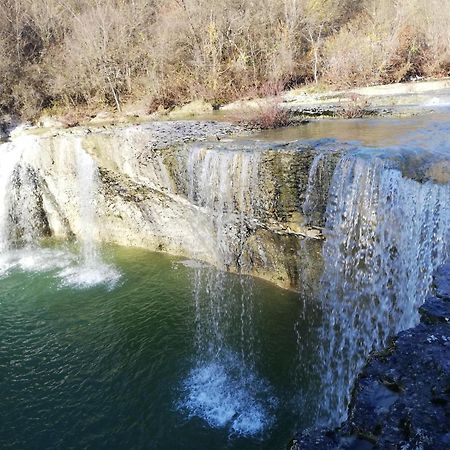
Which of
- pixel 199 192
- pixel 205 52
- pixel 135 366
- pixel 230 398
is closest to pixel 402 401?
pixel 230 398

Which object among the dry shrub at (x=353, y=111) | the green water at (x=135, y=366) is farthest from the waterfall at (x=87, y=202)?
the dry shrub at (x=353, y=111)

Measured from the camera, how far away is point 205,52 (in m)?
21.1

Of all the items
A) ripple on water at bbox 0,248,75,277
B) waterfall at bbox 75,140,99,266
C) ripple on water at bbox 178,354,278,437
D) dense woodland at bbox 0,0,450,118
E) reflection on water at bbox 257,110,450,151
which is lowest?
ripple on water at bbox 178,354,278,437

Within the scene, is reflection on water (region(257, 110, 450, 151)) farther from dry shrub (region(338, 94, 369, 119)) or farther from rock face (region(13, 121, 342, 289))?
Result: rock face (region(13, 121, 342, 289))

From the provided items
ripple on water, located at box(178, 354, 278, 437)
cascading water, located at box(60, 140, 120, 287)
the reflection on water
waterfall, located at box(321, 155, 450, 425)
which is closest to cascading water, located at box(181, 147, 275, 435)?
ripple on water, located at box(178, 354, 278, 437)

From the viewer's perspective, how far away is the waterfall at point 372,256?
5.73 meters

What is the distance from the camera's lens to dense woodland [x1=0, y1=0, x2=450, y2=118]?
1956 centimetres

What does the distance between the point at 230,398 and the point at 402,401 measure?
4207 mm

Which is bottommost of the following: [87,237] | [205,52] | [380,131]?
[87,237]

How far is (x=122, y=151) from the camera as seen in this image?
10.0 metres

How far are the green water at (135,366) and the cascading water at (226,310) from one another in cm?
4

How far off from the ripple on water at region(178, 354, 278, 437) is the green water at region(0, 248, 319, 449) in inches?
0.9

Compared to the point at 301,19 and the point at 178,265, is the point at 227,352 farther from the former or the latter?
the point at 301,19

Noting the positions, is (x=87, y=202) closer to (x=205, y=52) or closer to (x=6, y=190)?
(x=6, y=190)
